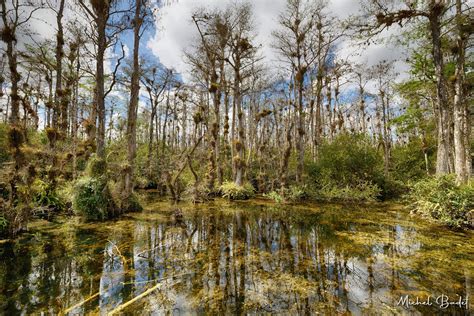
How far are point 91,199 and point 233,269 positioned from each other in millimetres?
6168

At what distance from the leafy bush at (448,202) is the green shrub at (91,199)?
11.2m

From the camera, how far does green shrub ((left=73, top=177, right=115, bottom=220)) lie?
7527 millimetres

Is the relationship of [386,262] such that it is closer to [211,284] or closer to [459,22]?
[211,284]

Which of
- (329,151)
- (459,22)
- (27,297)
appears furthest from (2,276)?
(459,22)

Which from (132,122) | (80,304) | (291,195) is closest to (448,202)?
(291,195)

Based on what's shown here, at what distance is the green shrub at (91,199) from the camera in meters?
7.53

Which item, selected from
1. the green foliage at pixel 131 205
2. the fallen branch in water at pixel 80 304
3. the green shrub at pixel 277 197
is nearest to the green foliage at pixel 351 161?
the green shrub at pixel 277 197

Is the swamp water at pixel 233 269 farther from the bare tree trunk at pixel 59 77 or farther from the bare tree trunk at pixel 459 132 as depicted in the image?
the bare tree trunk at pixel 59 77

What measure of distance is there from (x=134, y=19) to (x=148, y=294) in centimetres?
1094

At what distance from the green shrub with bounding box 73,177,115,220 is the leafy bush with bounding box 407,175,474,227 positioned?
36.9 feet

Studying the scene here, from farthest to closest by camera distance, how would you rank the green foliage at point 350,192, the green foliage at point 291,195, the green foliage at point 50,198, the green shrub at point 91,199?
the green foliage at point 291,195 < the green foliage at point 350,192 < the green foliage at point 50,198 < the green shrub at point 91,199

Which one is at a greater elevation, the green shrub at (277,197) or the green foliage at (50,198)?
the green foliage at (50,198)

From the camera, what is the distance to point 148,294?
3.11 meters

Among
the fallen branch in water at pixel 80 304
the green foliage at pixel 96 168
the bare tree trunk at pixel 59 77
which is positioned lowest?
the fallen branch in water at pixel 80 304
